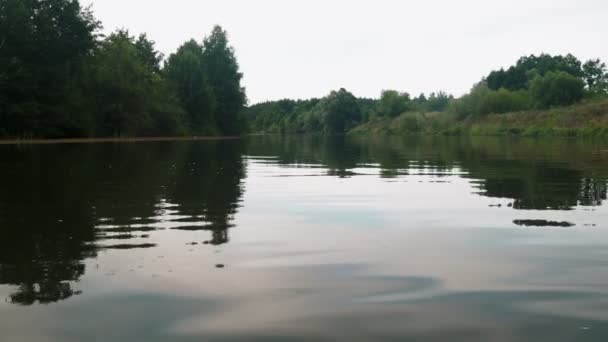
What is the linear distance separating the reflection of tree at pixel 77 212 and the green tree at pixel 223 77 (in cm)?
8363

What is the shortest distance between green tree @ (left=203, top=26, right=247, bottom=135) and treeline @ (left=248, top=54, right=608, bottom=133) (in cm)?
3551

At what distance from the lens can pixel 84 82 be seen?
63.2 m

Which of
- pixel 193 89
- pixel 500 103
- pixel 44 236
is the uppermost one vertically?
pixel 193 89

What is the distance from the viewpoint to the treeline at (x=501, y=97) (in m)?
106

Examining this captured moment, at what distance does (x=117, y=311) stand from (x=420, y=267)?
323 centimetres

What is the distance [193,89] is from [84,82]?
2823cm

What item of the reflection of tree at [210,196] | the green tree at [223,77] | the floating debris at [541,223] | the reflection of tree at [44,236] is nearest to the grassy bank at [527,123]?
→ the green tree at [223,77]

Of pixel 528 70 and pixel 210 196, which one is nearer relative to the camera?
pixel 210 196

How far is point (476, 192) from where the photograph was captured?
13578mm

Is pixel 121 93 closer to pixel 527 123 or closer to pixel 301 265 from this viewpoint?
pixel 527 123

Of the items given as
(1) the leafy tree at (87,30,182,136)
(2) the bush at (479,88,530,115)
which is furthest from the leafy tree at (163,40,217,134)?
(2) the bush at (479,88,530,115)

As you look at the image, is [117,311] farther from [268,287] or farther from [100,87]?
[100,87]

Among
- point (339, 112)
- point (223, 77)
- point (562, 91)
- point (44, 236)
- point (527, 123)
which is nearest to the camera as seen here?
point (44, 236)

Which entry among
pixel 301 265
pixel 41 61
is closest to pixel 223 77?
pixel 41 61
